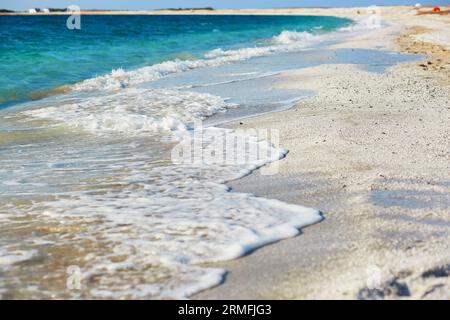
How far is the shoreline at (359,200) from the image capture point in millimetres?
2674

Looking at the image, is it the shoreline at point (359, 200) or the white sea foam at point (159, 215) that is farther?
the white sea foam at point (159, 215)

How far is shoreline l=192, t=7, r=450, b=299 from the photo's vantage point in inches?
105

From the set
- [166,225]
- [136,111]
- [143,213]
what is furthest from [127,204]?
[136,111]

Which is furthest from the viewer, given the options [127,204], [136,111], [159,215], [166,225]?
[136,111]

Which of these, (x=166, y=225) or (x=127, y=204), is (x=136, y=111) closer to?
(x=127, y=204)

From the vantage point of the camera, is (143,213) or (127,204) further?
(127,204)

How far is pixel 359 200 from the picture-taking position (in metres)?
3.75

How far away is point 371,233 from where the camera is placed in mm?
3174

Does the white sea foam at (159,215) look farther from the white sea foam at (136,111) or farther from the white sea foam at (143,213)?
the white sea foam at (136,111)

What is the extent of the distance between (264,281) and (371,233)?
0.80 meters

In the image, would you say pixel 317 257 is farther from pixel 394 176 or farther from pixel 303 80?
pixel 303 80

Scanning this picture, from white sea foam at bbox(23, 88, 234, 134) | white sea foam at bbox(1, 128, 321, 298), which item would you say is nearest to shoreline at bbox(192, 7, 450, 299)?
white sea foam at bbox(1, 128, 321, 298)

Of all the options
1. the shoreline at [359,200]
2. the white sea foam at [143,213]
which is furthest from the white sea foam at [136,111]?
the shoreline at [359,200]
